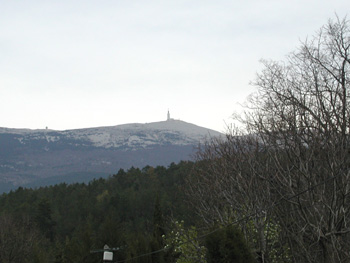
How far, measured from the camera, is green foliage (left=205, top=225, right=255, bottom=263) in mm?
18078

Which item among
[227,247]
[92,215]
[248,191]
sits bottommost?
[92,215]

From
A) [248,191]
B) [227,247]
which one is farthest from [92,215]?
[227,247]

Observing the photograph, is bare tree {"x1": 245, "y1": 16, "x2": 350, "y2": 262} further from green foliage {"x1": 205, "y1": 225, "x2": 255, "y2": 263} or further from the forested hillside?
the forested hillside

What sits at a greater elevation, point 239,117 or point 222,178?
point 239,117

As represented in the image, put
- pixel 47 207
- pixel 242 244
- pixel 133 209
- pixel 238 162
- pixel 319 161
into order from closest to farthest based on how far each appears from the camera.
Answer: pixel 242 244 < pixel 319 161 < pixel 238 162 < pixel 47 207 < pixel 133 209

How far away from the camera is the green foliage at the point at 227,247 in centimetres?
1808

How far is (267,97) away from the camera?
2095 centimetres

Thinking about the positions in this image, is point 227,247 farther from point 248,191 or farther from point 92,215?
point 92,215

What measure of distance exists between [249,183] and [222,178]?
13.7ft

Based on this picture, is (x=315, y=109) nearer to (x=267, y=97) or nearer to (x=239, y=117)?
(x=267, y=97)

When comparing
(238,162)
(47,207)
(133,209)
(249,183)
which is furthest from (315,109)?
(133,209)

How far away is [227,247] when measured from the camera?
18.3 meters

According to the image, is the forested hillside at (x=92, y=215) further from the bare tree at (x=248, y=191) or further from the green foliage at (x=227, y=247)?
the green foliage at (x=227, y=247)

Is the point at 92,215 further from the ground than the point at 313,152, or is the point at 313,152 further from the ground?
the point at 313,152
